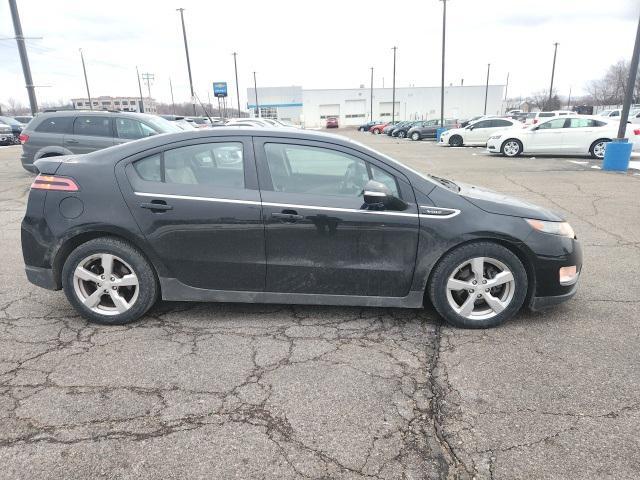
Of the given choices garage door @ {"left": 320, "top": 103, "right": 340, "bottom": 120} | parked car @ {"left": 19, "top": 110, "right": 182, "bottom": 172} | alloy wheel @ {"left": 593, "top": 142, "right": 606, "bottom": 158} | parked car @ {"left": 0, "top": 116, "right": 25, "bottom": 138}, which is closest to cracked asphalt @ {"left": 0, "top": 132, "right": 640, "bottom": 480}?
parked car @ {"left": 19, "top": 110, "right": 182, "bottom": 172}

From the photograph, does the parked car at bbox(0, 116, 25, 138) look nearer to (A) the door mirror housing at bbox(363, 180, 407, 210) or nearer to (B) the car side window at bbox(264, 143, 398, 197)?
(B) the car side window at bbox(264, 143, 398, 197)

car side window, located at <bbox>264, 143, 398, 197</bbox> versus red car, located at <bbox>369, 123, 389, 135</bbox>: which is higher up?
car side window, located at <bbox>264, 143, 398, 197</bbox>

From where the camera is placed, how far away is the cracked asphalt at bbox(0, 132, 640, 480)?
2332mm

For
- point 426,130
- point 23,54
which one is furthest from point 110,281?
point 426,130

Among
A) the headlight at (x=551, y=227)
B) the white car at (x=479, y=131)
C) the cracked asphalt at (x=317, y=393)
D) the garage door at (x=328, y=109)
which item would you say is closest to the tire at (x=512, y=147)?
the white car at (x=479, y=131)

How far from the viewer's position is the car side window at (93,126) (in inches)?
426

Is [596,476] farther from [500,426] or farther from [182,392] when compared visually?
[182,392]

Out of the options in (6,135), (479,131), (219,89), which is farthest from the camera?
(219,89)

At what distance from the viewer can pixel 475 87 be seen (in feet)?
294

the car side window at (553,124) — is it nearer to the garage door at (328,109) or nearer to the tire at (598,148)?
the tire at (598,148)

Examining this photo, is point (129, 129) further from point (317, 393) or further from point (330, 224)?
point (317, 393)

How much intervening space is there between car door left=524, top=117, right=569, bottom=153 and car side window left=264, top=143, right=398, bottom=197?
16.2 m

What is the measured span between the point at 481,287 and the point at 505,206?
0.65m

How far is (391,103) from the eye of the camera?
292 feet
